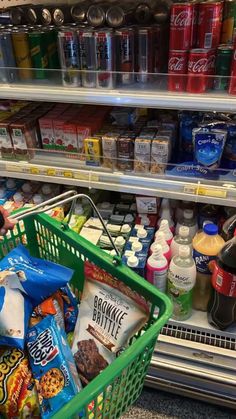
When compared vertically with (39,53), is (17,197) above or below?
below

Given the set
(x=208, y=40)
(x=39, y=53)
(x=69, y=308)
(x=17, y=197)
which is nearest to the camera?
(x=69, y=308)

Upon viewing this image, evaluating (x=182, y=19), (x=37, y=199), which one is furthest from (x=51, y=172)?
(x=182, y=19)

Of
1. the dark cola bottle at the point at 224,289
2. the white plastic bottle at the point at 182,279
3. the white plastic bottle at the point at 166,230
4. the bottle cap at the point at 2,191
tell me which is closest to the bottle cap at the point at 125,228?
the white plastic bottle at the point at 166,230

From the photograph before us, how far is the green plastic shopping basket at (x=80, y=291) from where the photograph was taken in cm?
61

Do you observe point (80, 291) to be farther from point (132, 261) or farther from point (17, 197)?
point (17, 197)

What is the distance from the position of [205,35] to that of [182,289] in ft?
2.59

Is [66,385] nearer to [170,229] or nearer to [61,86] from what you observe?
[170,229]

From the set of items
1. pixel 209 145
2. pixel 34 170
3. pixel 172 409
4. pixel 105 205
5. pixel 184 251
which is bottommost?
pixel 172 409

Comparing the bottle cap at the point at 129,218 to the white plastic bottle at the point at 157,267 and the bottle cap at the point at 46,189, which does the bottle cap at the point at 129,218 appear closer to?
the white plastic bottle at the point at 157,267

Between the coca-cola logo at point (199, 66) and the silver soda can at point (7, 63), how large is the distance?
24.6 inches

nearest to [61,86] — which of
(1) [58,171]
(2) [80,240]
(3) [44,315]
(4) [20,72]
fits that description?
(4) [20,72]

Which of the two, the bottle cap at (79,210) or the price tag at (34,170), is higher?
the price tag at (34,170)

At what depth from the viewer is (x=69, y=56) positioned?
3.92 feet

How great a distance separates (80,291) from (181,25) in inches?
31.5
